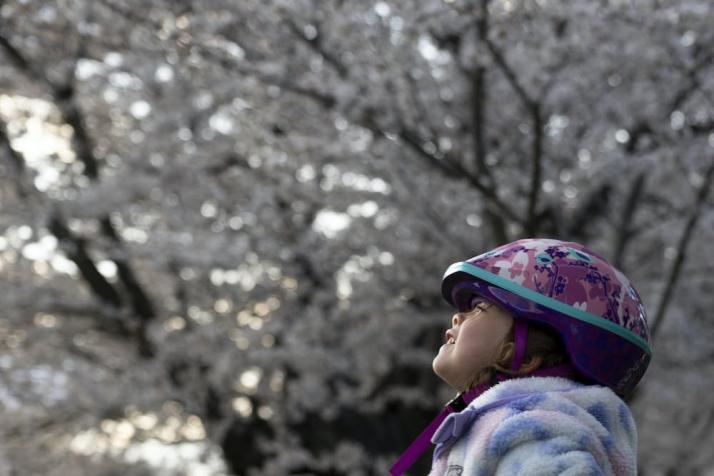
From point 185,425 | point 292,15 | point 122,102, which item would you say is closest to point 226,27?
point 292,15

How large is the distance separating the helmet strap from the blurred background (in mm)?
3896

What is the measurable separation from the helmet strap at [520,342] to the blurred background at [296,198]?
12.8ft

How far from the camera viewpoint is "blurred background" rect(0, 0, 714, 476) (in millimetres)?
6301

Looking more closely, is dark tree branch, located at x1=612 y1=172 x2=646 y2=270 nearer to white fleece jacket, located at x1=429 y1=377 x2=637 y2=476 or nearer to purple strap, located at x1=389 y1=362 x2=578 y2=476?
purple strap, located at x1=389 y1=362 x2=578 y2=476

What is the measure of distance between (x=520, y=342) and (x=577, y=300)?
0.14 metres

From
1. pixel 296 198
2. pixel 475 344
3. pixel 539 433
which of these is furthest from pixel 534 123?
pixel 539 433

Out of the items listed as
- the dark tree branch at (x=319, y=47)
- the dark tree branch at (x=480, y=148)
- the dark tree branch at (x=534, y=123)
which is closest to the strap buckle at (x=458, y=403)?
the dark tree branch at (x=534, y=123)

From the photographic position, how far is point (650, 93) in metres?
7.13

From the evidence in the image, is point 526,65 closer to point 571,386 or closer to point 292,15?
point 292,15

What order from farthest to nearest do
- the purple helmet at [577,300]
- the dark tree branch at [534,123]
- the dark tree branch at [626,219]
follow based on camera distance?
the dark tree branch at [626,219]
the dark tree branch at [534,123]
the purple helmet at [577,300]

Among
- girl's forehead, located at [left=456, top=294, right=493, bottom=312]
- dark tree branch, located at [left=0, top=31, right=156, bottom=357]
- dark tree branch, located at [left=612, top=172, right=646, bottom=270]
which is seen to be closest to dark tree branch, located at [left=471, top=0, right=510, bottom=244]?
dark tree branch, located at [left=612, top=172, right=646, bottom=270]

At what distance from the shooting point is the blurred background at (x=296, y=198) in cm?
630

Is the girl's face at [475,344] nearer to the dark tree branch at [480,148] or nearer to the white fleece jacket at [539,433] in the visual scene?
the white fleece jacket at [539,433]

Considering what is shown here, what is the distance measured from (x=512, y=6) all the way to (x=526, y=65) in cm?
→ 75
